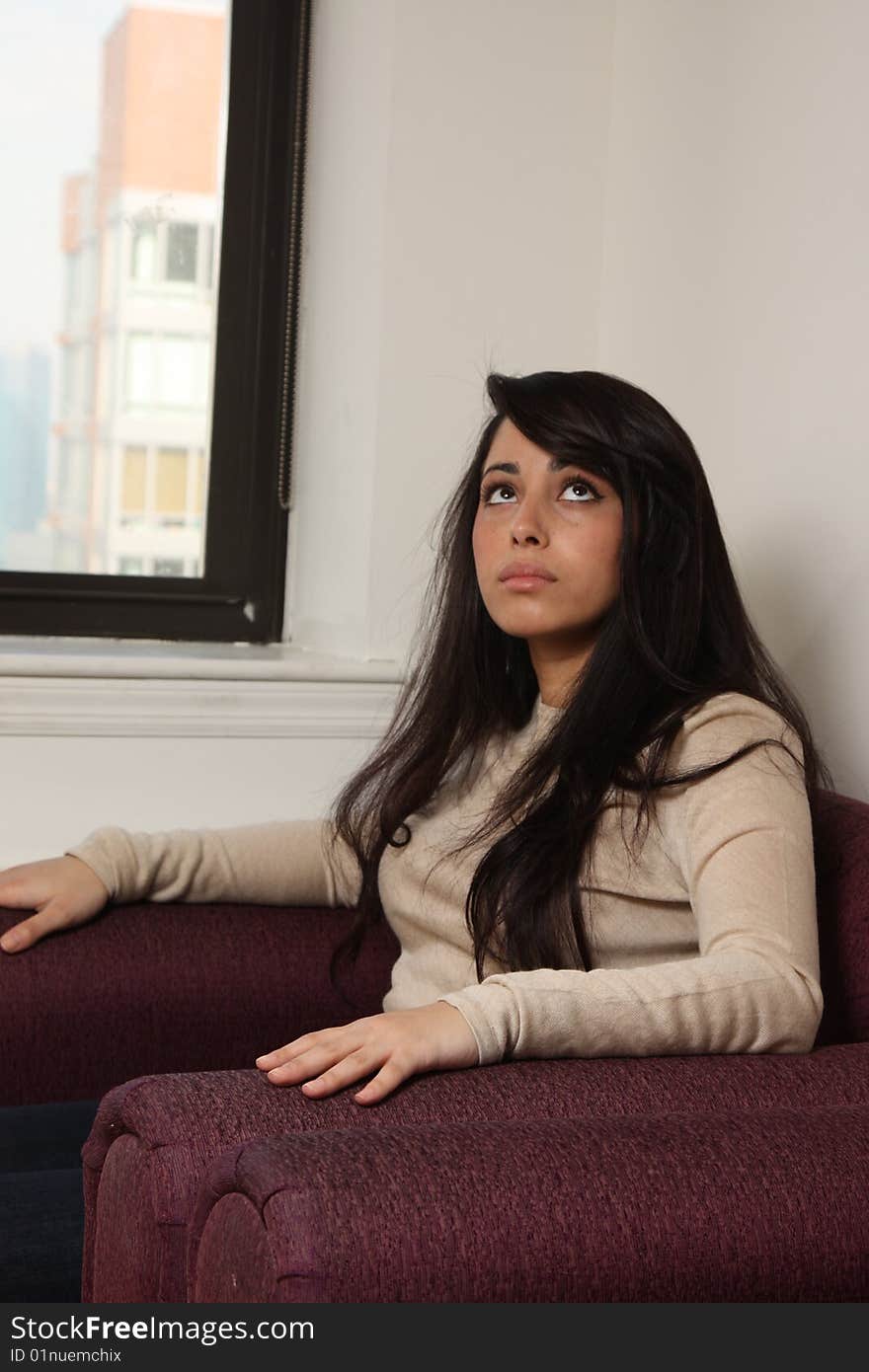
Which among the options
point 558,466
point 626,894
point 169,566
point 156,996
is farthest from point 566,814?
point 169,566

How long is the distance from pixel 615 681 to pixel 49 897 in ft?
2.10

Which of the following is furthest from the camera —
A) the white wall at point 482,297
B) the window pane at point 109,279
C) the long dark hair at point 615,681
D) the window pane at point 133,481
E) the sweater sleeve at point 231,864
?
the window pane at point 133,481

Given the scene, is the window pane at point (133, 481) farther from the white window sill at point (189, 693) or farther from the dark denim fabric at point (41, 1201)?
the dark denim fabric at point (41, 1201)

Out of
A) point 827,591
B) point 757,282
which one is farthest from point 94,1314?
point 757,282

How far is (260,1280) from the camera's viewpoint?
81 centimetres

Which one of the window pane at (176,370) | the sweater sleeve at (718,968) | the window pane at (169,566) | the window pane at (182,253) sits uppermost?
the window pane at (182,253)

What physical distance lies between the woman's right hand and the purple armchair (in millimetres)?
469

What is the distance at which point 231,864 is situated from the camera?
5.57 ft

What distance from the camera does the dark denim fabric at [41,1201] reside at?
127 centimetres

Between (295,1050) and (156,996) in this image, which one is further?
(156,996)

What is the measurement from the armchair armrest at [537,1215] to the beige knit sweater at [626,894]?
22cm

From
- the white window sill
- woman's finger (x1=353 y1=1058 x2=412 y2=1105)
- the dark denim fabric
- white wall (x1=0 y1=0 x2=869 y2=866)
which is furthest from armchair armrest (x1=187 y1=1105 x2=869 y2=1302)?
the white window sill

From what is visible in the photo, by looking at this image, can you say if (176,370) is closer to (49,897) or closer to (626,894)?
(49,897)

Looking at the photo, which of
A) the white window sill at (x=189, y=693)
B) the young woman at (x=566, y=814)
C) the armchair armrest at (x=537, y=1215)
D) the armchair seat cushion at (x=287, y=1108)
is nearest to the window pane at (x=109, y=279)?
the white window sill at (x=189, y=693)
